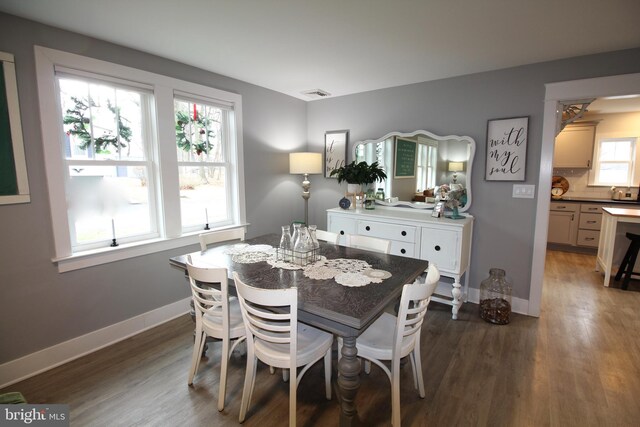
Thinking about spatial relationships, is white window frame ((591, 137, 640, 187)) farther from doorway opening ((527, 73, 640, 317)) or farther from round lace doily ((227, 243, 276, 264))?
round lace doily ((227, 243, 276, 264))

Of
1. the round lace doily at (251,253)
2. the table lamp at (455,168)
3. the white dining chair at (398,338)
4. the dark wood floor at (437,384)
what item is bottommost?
the dark wood floor at (437,384)

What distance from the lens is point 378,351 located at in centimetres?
166

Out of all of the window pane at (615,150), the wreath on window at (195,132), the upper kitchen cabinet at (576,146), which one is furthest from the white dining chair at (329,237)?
the window pane at (615,150)

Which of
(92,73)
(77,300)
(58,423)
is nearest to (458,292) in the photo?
(58,423)

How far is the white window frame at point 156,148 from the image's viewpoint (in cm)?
214

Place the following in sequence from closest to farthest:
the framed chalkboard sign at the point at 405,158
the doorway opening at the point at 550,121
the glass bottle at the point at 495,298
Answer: the doorway opening at the point at 550,121, the glass bottle at the point at 495,298, the framed chalkboard sign at the point at 405,158

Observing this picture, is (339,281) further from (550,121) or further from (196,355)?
(550,121)

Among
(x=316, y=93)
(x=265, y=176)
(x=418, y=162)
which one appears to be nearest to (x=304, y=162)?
(x=265, y=176)

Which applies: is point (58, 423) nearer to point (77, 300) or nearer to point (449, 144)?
point (77, 300)

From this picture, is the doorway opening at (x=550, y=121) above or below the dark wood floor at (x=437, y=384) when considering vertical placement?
above

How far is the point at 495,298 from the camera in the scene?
2.98m

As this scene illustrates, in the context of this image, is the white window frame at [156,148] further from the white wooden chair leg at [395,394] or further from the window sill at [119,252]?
the white wooden chair leg at [395,394]

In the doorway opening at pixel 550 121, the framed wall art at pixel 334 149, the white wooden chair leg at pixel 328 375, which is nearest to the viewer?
the white wooden chair leg at pixel 328 375

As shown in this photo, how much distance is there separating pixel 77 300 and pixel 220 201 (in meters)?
1.52
